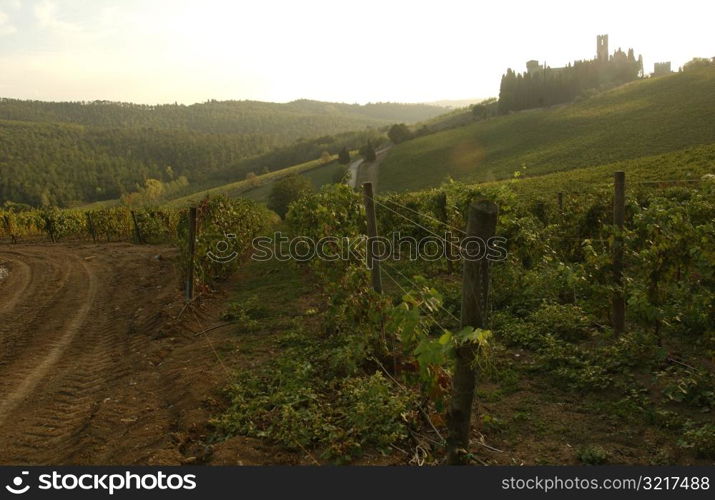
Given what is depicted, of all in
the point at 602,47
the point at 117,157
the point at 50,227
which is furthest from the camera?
the point at 117,157

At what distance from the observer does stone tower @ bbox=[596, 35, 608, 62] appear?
118 meters

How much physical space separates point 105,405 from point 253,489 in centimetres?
346

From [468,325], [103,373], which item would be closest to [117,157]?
[103,373]

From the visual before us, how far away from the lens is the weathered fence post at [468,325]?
12.0ft

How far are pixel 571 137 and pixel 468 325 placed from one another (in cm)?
6996

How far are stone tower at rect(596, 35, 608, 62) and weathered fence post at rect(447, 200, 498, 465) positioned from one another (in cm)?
13502

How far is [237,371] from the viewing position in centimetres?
686

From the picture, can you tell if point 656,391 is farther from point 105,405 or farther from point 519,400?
point 105,405

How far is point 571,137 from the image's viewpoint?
65438mm

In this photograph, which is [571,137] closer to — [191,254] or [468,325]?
[191,254]

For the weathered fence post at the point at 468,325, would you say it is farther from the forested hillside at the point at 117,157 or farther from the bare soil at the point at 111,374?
the forested hillside at the point at 117,157

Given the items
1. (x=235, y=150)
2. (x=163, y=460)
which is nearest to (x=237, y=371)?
(x=163, y=460)

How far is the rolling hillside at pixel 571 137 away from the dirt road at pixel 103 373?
48.0 meters

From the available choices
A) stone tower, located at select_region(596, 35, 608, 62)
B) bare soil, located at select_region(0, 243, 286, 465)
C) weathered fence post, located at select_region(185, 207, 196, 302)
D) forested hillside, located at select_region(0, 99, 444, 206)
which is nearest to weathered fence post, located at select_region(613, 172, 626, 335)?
bare soil, located at select_region(0, 243, 286, 465)
